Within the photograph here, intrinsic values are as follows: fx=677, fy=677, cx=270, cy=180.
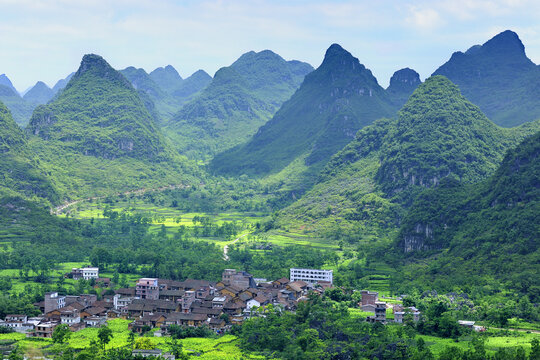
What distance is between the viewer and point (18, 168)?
479 ft

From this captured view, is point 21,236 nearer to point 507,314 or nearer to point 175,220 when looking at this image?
point 175,220

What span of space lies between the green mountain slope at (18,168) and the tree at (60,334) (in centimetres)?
7697

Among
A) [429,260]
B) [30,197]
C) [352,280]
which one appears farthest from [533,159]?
[30,197]

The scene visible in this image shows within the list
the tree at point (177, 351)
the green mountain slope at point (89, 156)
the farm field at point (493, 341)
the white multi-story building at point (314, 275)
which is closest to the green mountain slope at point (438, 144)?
the white multi-story building at point (314, 275)

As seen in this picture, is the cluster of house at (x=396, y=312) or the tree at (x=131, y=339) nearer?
the tree at (x=131, y=339)

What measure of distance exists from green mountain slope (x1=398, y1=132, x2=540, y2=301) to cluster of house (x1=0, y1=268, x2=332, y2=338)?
17467 millimetres

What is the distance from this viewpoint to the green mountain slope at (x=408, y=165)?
126 metres

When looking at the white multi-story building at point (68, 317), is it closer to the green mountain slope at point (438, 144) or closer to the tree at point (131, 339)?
the tree at point (131, 339)

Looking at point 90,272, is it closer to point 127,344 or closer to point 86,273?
point 86,273

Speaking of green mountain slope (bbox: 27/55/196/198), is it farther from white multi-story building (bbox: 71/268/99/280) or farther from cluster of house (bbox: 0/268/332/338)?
cluster of house (bbox: 0/268/332/338)

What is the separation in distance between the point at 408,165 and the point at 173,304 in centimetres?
7211

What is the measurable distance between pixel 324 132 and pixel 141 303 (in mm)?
129715

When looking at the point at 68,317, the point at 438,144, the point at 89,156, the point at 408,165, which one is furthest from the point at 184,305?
the point at 89,156

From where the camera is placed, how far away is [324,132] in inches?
7736
